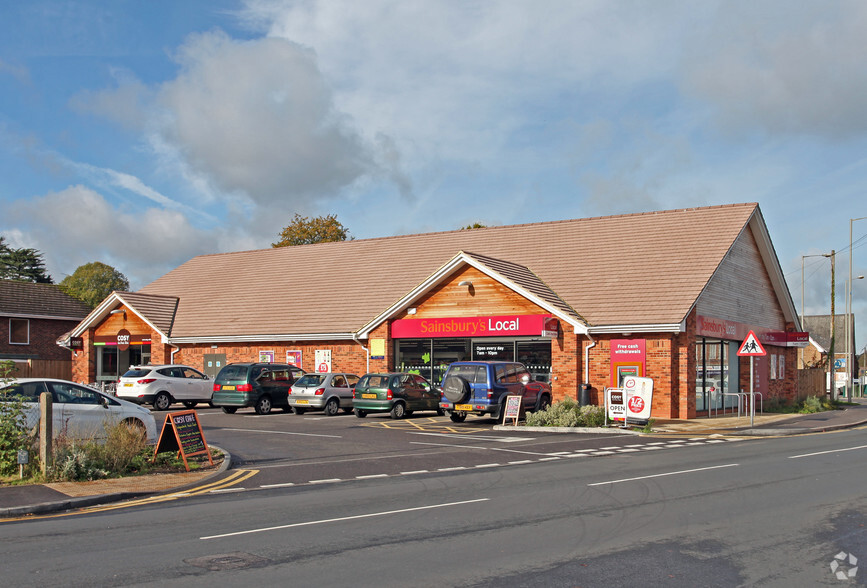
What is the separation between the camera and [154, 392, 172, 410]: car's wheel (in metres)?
29.3

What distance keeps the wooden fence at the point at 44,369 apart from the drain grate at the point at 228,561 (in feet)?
111

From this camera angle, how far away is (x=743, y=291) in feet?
106

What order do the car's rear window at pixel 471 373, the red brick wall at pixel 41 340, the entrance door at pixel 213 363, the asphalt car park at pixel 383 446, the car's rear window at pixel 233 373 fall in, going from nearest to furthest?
1. the asphalt car park at pixel 383 446
2. the car's rear window at pixel 471 373
3. the car's rear window at pixel 233 373
4. the entrance door at pixel 213 363
5. the red brick wall at pixel 41 340

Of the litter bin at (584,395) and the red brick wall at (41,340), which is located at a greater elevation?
the red brick wall at (41,340)

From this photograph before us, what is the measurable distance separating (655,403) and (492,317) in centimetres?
666

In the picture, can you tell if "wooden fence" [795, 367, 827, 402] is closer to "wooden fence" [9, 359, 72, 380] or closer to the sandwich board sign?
the sandwich board sign

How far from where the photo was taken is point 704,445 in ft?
64.7

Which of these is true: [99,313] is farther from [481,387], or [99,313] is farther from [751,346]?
[751,346]

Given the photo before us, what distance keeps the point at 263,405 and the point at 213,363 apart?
9.47 meters

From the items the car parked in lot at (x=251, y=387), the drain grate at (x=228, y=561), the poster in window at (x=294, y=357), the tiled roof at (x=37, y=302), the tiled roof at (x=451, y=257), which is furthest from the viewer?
the tiled roof at (x=37, y=302)

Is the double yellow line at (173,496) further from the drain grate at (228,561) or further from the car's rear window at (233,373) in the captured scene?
the car's rear window at (233,373)

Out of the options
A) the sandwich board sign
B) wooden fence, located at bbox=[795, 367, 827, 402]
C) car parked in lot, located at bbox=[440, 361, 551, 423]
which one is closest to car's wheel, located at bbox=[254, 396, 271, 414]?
car parked in lot, located at bbox=[440, 361, 551, 423]

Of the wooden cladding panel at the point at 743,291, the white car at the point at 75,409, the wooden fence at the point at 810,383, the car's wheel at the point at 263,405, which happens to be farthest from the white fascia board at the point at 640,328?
the white car at the point at 75,409

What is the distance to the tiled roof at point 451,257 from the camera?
96.2ft
